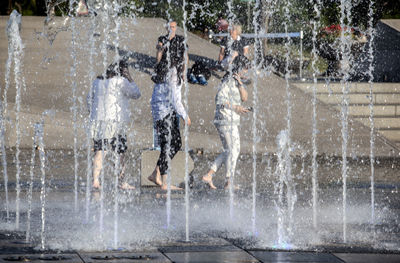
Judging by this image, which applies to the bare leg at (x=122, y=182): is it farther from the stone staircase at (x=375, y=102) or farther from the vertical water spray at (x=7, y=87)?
the stone staircase at (x=375, y=102)

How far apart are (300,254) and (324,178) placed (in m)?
5.21

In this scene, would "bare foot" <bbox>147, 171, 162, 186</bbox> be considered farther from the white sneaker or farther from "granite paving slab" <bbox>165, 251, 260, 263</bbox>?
the white sneaker

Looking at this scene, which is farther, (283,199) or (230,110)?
(230,110)

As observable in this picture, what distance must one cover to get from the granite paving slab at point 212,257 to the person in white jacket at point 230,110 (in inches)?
152

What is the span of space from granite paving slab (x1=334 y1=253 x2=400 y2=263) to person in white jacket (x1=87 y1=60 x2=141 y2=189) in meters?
4.11

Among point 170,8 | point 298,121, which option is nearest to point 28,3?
point 170,8

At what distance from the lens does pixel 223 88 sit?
9648 millimetres

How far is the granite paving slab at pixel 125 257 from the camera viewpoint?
555 centimetres

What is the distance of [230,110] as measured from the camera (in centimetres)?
966

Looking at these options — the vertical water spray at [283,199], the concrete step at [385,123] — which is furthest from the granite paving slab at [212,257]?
the concrete step at [385,123]

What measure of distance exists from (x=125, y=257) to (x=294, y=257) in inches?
44.8

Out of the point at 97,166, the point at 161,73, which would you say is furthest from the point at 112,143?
the point at 161,73

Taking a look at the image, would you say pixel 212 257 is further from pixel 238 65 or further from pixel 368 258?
pixel 238 65

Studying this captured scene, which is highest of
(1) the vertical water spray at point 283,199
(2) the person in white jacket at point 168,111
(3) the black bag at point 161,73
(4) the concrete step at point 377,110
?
(3) the black bag at point 161,73
